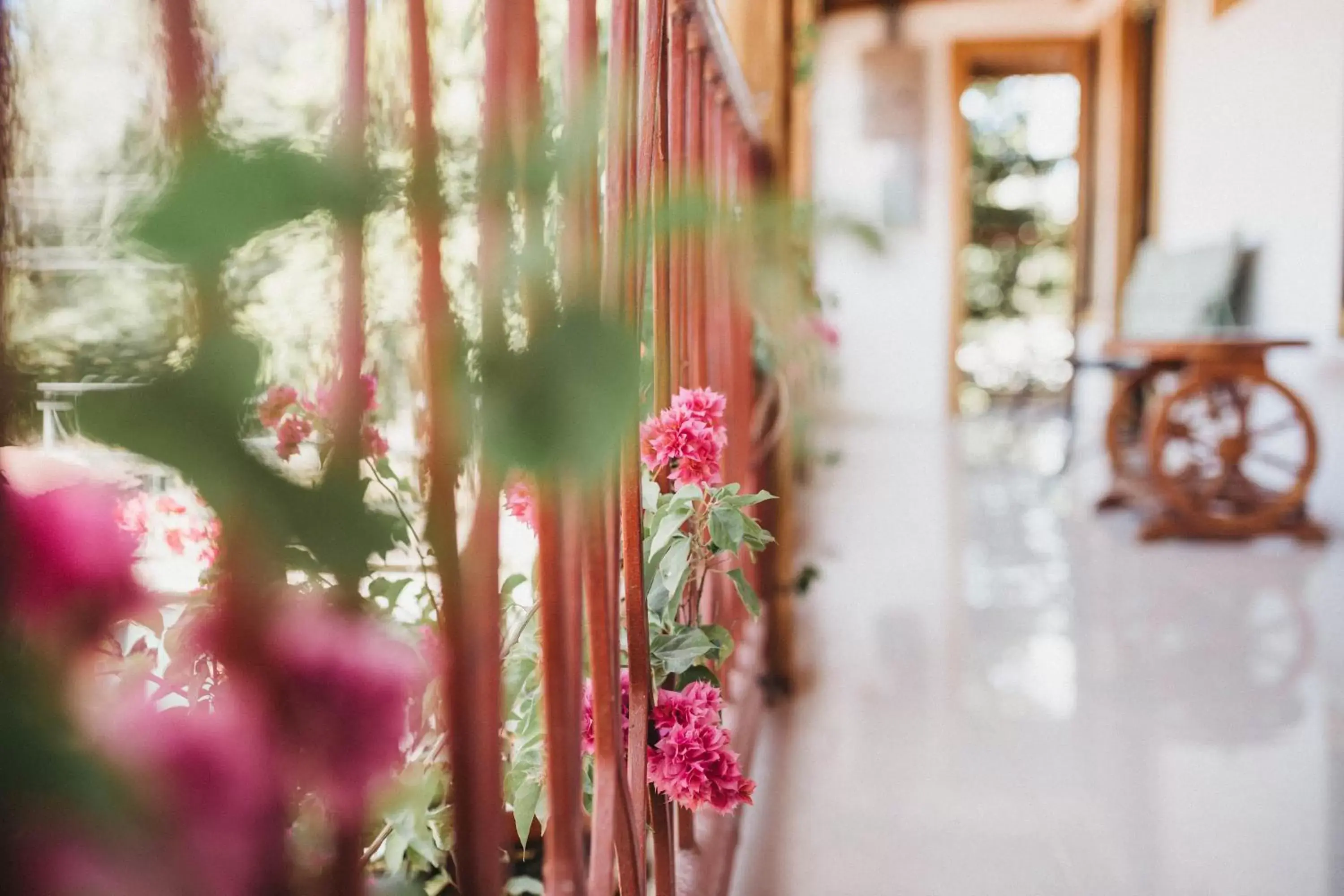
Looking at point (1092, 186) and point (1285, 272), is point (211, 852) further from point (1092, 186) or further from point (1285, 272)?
point (1092, 186)

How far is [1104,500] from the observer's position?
148 inches

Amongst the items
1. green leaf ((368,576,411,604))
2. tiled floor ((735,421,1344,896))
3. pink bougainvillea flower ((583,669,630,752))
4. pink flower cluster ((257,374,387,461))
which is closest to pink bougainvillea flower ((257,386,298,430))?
pink flower cluster ((257,374,387,461))

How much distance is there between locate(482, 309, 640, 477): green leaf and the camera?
22 centimetres

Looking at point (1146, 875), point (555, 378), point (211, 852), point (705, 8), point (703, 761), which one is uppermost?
point (705, 8)

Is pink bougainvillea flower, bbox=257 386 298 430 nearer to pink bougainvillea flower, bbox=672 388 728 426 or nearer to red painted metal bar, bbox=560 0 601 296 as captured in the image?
red painted metal bar, bbox=560 0 601 296

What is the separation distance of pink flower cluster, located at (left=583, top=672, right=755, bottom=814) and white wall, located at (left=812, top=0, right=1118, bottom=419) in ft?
17.7

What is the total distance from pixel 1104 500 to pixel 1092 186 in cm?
307

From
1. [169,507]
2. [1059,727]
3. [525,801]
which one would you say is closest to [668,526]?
[525,801]

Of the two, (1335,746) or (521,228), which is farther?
(1335,746)

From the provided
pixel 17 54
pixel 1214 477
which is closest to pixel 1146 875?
pixel 17 54

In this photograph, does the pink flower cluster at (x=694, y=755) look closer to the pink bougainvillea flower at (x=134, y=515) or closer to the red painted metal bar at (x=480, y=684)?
the red painted metal bar at (x=480, y=684)

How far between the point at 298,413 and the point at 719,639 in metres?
0.59

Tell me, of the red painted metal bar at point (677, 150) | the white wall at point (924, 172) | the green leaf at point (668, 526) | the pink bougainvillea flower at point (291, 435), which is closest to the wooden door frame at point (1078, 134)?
the white wall at point (924, 172)

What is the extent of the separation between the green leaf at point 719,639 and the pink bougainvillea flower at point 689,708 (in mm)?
74
